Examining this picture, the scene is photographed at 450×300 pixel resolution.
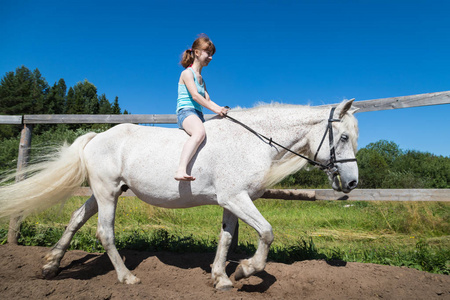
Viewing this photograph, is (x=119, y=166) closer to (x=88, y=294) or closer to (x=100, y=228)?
(x=100, y=228)


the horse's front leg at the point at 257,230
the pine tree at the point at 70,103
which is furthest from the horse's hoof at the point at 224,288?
the pine tree at the point at 70,103

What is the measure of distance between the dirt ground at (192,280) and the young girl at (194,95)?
1440 mm

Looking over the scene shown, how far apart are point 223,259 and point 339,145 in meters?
1.81

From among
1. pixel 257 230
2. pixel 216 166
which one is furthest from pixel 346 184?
pixel 216 166

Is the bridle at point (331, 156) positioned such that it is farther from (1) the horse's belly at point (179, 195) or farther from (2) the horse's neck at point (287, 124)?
(1) the horse's belly at point (179, 195)

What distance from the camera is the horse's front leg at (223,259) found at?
3.19 metres

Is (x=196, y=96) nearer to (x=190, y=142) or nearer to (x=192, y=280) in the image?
(x=190, y=142)

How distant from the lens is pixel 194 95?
10.9 ft

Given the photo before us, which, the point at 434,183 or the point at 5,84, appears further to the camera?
the point at 5,84

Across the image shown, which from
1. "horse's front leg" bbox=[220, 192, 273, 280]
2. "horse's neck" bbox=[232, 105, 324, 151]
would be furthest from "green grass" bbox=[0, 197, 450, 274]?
"horse's neck" bbox=[232, 105, 324, 151]

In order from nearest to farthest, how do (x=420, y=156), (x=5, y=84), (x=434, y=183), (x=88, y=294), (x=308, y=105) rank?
(x=88, y=294), (x=308, y=105), (x=434, y=183), (x=420, y=156), (x=5, y=84)

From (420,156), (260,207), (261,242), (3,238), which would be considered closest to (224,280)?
(261,242)

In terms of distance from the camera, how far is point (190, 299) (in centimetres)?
260

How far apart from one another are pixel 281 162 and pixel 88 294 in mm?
2268
